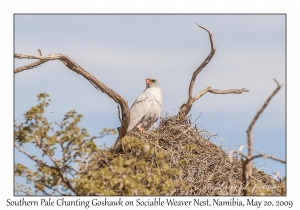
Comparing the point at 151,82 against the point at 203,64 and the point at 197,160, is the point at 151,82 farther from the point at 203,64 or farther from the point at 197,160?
the point at 197,160

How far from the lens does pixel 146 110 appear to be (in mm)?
11375

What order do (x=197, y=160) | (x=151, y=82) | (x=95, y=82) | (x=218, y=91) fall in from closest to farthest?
(x=95, y=82) → (x=197, y=160) → (x=218, y=91) → (x=151, y=82)

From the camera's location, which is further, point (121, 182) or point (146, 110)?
point (146, 110)

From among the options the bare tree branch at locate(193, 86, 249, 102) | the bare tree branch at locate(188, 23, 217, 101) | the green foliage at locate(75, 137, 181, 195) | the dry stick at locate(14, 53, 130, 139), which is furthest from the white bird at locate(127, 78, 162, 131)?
the green foliage at locate(75, 137, 181, 195)

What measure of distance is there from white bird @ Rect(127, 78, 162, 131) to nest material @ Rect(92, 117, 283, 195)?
0.57 metres

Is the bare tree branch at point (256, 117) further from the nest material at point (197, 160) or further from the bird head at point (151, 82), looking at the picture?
the bird head at point (151, 82)

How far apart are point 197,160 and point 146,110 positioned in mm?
1754

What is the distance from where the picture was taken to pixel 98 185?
7.20m

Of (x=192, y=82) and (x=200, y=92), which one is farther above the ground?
(x=192, y=82)

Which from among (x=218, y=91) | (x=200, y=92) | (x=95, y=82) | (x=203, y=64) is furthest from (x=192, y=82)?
(x=95, y=82)

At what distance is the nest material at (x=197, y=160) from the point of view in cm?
969

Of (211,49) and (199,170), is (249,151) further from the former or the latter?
(211,49)
